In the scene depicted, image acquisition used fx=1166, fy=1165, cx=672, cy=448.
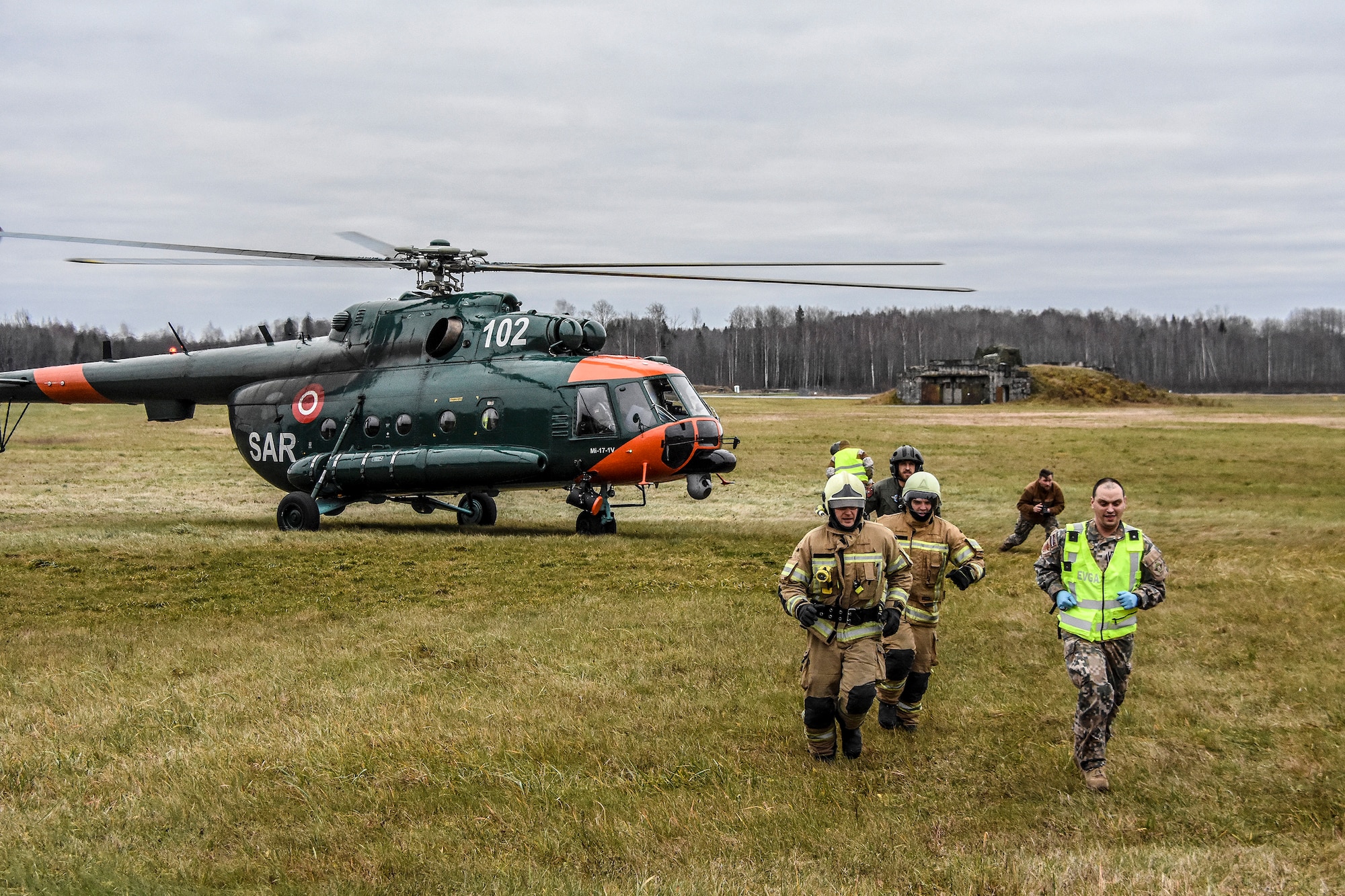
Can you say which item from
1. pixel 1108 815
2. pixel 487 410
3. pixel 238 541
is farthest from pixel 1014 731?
pixel 238 541

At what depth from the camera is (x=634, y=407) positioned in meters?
19.2

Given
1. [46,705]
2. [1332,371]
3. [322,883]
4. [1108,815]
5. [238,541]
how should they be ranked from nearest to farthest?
[322,883]
[1108,815]
[46,705]
[238,541]
[1332,371]

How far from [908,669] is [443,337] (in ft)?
46.2

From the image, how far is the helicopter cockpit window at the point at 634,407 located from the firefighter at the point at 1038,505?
6.02 meters

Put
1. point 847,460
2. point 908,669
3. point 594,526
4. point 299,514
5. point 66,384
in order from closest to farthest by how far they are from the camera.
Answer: point 908,669, point 847,460, point 594,526, point 299,514, point 66,384

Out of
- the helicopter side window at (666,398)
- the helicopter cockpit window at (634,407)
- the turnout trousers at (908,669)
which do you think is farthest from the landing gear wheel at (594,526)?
the turnout trousers at (908,669)

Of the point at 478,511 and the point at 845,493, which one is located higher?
the point at 845,493

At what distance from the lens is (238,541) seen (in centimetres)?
1922

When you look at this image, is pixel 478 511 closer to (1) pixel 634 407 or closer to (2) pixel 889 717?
(1) pixel 634 407

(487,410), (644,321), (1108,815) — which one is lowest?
(1108,815)

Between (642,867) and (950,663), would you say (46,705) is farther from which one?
(950,663)

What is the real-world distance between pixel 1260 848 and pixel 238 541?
16.5 m

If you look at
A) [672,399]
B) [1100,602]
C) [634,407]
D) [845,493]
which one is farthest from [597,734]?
[672,399]

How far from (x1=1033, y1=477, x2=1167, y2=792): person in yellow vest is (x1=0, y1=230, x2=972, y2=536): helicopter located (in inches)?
387
